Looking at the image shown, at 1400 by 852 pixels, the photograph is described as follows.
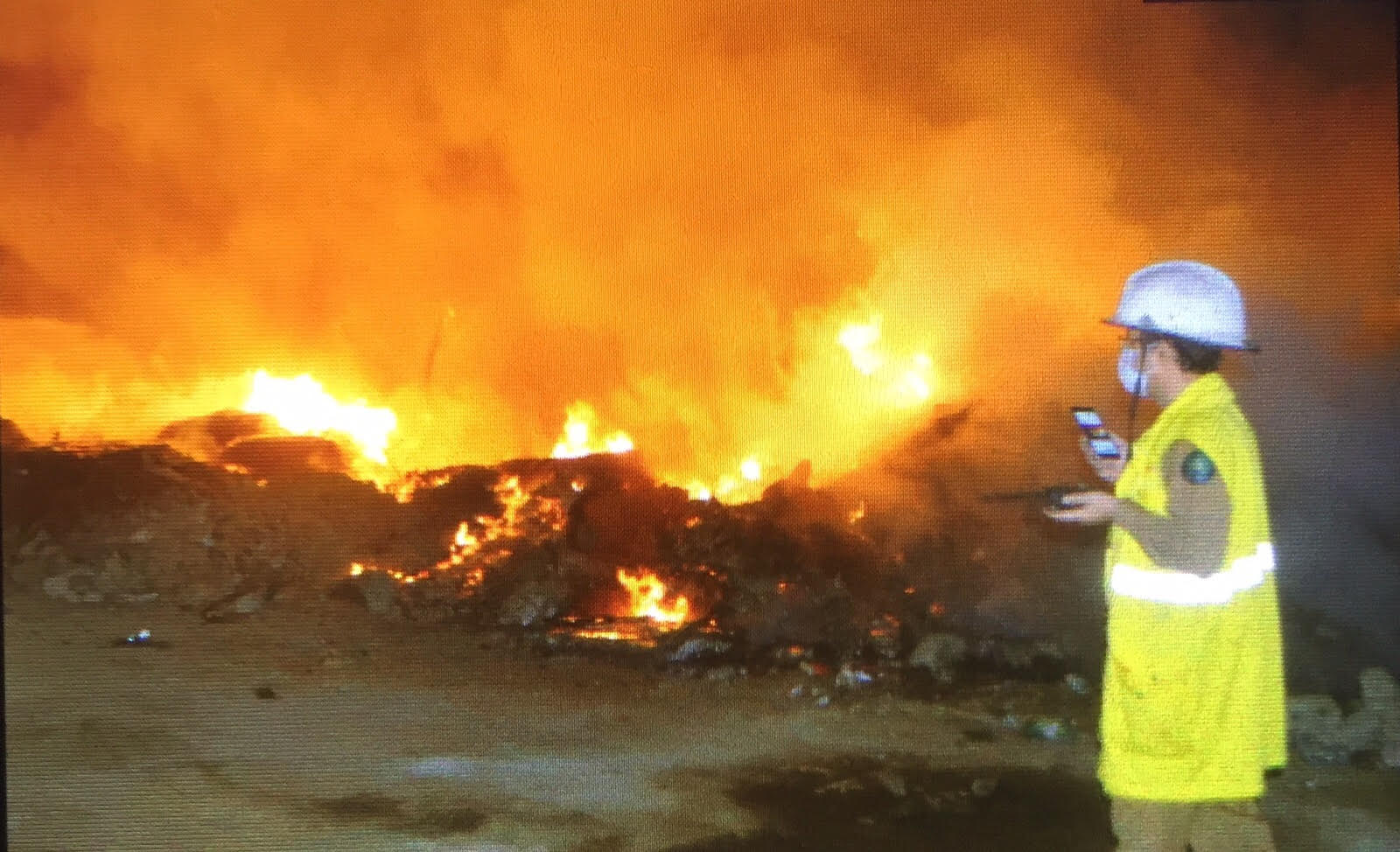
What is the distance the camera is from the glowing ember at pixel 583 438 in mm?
10070

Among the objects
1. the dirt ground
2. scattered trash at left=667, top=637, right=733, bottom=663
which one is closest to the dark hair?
the dirt ground

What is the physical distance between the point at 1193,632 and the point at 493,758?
3.46m

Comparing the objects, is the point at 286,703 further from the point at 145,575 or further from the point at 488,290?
the point at 488,290

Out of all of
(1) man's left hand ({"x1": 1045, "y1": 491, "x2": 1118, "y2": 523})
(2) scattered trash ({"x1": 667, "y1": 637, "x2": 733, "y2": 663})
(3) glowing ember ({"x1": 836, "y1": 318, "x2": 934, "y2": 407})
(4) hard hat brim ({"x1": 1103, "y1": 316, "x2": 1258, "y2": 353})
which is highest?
(3) glowing ember ({"x1": 836, "y1": 318, "x2": 934, "y2": 407})

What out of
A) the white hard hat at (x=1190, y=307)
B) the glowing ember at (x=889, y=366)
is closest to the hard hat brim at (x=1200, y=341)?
the white hard hat at (x=1190, y=307)

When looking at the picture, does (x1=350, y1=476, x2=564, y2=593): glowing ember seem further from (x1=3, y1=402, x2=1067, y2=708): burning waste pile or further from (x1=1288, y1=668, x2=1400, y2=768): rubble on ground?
(x1=1288, y1=668, x2=1400, y2=768): rubble on ground

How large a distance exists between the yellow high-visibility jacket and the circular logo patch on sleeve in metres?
0.04

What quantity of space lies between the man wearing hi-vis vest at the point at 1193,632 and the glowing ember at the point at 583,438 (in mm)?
7350

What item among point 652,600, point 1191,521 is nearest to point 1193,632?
point 1191,521

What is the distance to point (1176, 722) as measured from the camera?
2.82 meters

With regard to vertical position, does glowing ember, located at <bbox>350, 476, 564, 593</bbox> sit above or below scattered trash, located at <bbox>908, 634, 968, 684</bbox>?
above

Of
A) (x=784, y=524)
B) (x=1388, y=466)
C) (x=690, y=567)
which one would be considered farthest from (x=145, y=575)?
(x=1388, y=466)

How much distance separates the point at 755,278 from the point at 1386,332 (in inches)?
218

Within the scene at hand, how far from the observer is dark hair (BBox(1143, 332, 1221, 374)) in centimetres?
295
